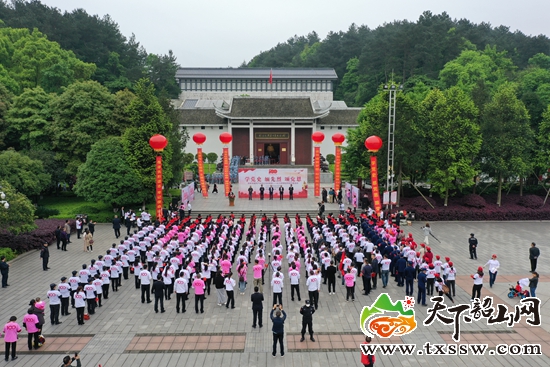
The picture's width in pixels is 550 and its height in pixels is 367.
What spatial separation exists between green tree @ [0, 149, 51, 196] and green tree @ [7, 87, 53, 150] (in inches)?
121

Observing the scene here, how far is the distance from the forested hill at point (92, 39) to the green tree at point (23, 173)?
2277 centimetres

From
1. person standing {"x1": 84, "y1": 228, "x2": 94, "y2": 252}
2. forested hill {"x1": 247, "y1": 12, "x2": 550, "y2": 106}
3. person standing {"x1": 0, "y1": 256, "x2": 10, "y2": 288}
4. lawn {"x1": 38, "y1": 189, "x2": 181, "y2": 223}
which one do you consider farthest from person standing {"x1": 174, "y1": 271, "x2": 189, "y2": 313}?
forested hill {"x1": 247, "y1": 12, "x2": 550, "y2": 106}

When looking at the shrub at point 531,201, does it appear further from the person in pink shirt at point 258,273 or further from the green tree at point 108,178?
the green tree at point 108,178

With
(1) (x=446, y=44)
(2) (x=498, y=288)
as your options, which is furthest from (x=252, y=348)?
(1) (x=446, y=44)

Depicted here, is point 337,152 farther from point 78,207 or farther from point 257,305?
point 257,305

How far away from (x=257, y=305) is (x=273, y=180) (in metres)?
18.1

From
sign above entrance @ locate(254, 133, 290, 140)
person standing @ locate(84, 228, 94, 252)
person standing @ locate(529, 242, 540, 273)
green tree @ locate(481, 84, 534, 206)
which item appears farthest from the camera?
sign above entrance @ locate(254, 133, 290, 140)

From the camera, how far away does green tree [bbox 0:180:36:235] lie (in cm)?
1571

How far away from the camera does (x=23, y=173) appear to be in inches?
894

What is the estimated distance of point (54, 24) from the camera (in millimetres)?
51219

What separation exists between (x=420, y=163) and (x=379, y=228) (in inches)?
335

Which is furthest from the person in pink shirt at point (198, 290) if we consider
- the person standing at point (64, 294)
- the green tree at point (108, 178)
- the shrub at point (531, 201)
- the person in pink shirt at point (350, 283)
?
the shrub at point (531, 201)

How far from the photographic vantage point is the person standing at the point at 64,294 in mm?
10758

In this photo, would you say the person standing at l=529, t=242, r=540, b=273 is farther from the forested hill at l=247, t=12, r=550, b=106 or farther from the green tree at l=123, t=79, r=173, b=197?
the forested hill at l=247, t=12, r=550, b=106
